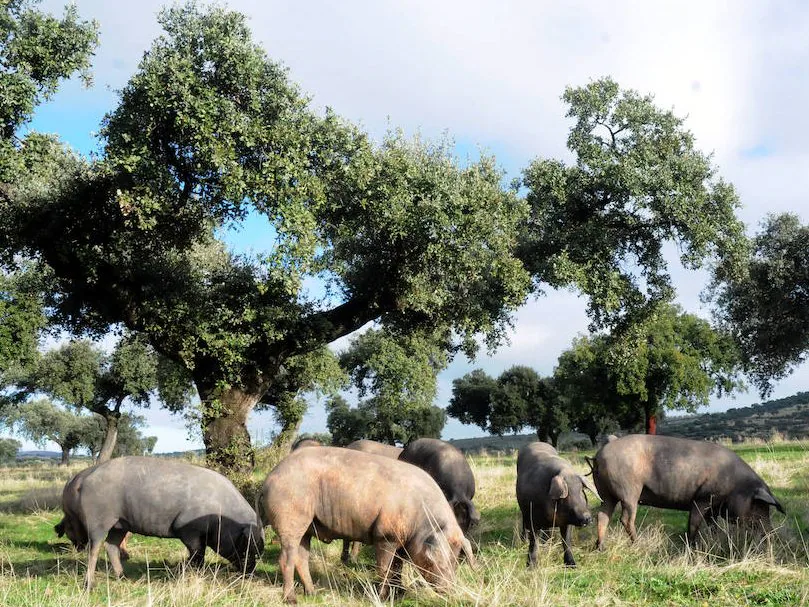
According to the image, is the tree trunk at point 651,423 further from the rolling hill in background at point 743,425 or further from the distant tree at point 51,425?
the distant tree at point 51,425

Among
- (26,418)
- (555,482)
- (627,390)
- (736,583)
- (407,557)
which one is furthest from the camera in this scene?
(26,418)

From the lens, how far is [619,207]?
22875 millimetres

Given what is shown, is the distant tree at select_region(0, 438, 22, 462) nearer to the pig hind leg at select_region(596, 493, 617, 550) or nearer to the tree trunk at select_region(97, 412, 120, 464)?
the tree trunk at select_region(97, 412, 120, 464)

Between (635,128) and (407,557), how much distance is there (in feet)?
59.6

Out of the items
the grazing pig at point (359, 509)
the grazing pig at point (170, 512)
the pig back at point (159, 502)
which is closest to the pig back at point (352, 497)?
the grazing pig at point (359, 509)

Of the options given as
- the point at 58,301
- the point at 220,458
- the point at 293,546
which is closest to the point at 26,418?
the point at 58,301

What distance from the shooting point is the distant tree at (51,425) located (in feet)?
230

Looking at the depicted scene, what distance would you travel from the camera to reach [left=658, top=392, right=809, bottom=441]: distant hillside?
54406 millimetres

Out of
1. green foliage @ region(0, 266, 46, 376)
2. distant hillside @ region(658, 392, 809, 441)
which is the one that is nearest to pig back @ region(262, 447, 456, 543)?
green foliage @ region(0, 266, 46, 376)

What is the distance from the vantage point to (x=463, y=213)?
1930 cm

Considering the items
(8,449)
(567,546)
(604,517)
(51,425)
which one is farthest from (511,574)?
(8,449)

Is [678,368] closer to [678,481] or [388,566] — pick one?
[678,481]

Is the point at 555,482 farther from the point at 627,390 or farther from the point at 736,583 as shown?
the point at 627,390

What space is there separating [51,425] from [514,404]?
46322 millimetres
